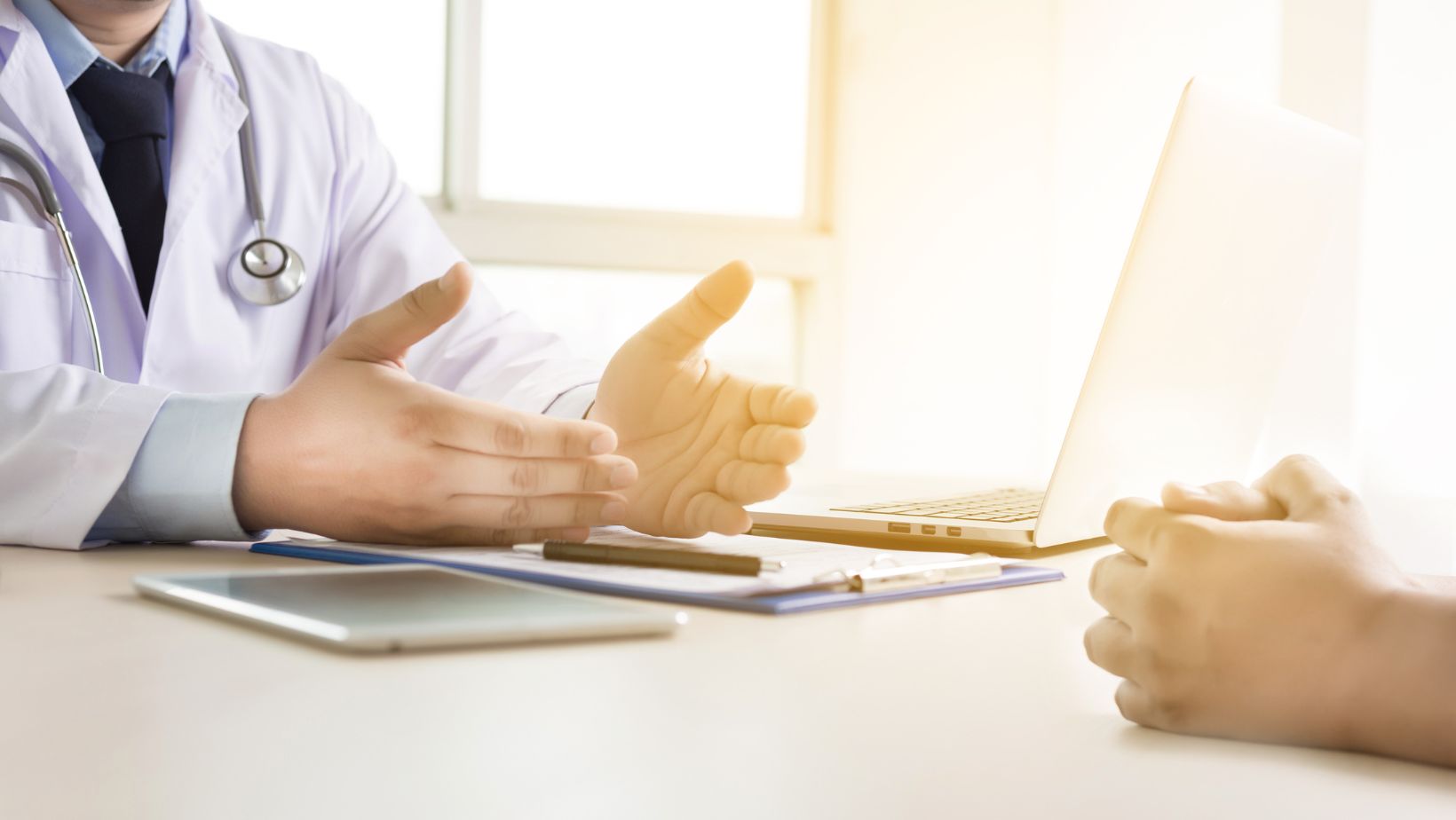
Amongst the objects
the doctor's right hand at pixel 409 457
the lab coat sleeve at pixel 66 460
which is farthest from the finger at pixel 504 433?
the lab coat sleeve at pixel 66 460

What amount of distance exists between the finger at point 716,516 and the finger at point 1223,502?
387 mm

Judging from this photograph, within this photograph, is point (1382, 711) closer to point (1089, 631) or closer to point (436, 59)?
point (1089, 631)

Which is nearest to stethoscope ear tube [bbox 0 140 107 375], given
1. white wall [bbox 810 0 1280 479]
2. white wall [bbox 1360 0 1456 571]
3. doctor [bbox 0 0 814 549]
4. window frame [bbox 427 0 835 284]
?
doctor [bbox 0 0 814 549]

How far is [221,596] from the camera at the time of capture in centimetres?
61

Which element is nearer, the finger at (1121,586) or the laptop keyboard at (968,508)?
the finger at (1121,586)

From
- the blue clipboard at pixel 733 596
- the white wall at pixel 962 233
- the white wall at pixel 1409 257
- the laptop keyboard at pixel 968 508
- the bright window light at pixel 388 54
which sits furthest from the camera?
the white wall at pixel 962 233

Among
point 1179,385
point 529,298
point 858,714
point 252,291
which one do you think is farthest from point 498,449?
point 529,298

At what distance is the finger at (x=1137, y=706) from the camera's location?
1.53 ft

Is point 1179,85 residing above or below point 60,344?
above

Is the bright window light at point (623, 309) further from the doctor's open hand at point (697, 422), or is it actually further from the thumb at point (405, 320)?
the thumb at point (405, 320)

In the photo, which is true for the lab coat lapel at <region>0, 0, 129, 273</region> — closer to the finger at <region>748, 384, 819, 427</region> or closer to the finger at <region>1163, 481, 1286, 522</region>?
the finger at <region>748, 384, 819, 427</region>

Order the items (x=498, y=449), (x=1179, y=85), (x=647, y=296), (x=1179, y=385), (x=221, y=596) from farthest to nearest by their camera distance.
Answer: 1. (x=647, y=296)
2. (x=1179, y=85)
3. (x=1179, y=385)
4. (x=498, y=449)
5. (x=221, y=596)

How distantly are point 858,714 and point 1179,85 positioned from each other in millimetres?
3173

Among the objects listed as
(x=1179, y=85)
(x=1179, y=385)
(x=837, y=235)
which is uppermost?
(x=1179, y=85)
